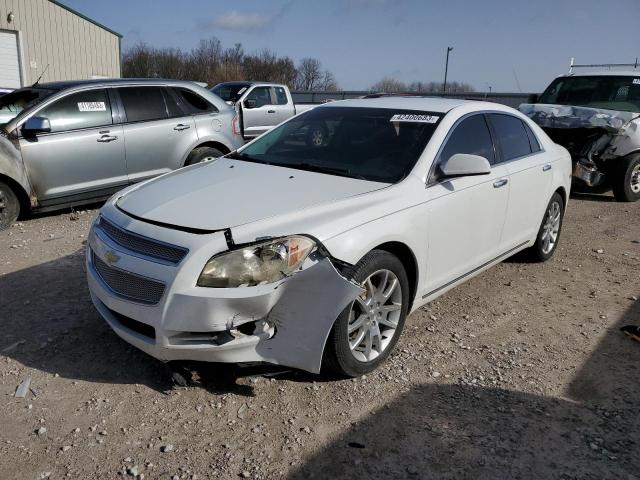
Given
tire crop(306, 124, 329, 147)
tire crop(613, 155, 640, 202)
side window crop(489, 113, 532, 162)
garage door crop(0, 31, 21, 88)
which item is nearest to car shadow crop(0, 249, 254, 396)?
tire crop(306, 124, 329, 147)

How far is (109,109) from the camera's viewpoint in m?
6.72

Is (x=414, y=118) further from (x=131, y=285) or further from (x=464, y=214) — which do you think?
(x=131, y=285)

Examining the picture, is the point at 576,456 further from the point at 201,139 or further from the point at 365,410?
the point at 201,139

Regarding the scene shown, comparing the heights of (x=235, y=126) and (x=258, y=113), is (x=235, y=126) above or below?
above

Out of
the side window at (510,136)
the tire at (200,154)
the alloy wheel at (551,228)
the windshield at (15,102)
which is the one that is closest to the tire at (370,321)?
the side window at (510,136)

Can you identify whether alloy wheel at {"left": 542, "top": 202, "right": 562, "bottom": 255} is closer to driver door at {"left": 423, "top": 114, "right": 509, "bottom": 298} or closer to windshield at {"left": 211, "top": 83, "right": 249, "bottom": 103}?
driver door at {"left": 423, "top": 114, "right": 509, "bottom": 298}

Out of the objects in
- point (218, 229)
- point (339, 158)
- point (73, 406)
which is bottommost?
point (73, 406)

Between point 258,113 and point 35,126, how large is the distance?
827 centimetres

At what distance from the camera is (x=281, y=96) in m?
14.7

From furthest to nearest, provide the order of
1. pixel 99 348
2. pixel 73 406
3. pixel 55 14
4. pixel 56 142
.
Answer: pixel 55 14, pixel 56 142, pixel 99 348, pixel 73 406

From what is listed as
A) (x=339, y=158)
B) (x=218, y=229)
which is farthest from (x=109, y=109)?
(x=218, y=229)

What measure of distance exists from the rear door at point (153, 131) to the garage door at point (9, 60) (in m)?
16.2

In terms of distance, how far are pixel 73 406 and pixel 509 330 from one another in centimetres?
295

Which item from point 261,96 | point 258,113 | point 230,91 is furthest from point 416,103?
point 230,91
